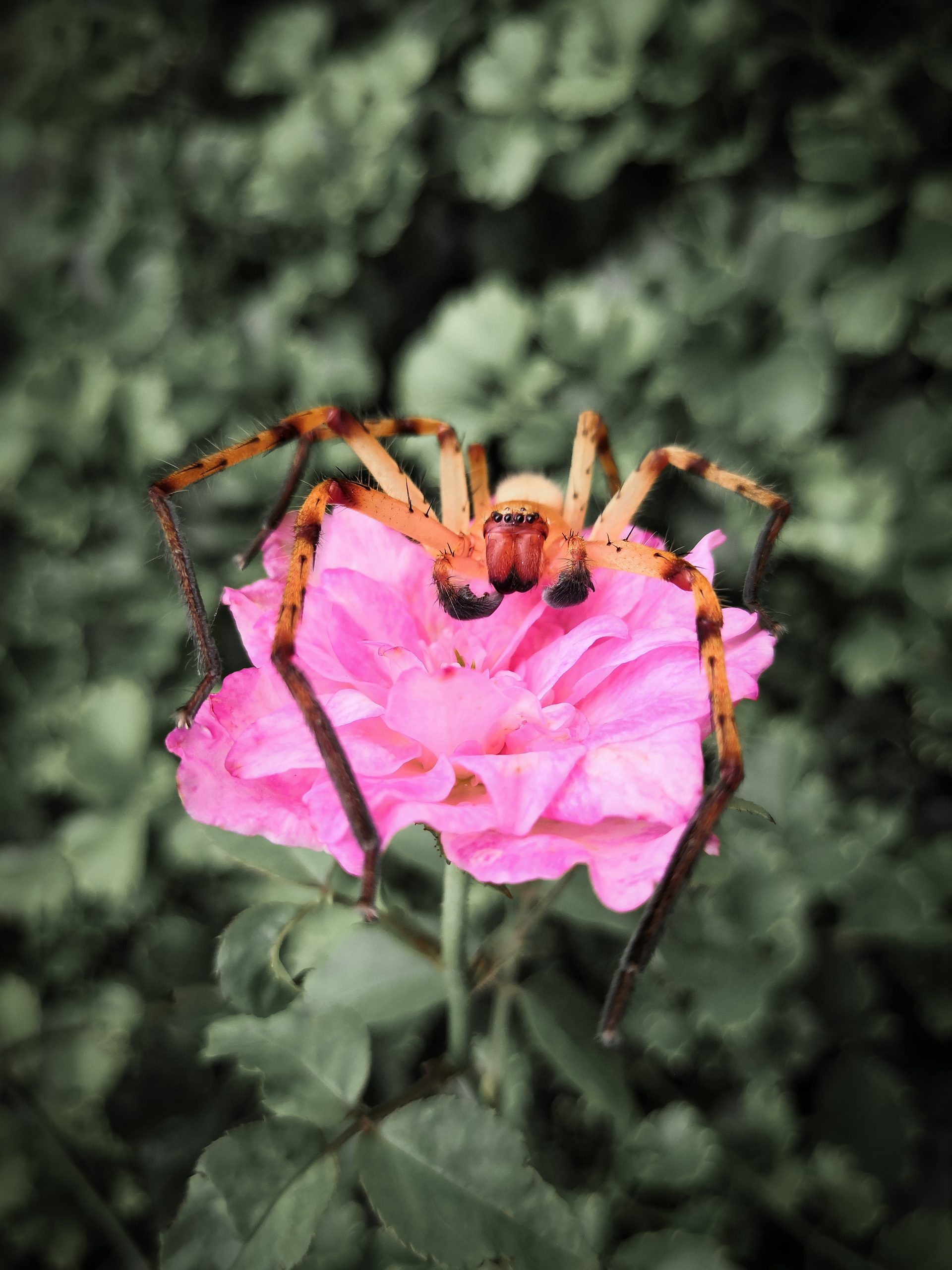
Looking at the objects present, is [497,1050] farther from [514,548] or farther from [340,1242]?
[514,548]

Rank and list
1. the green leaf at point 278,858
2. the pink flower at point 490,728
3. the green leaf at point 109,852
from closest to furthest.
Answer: the pink flower at point 490,728 < the green leaf at point 278,858 < the green leaf at point 109,852

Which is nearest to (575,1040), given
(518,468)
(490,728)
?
(490,728)

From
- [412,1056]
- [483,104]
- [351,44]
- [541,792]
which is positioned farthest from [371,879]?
[351,44]

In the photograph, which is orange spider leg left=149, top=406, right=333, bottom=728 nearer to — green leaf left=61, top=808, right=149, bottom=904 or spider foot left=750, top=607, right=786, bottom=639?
spider foot left=750, top=607, right=786, bottom=639

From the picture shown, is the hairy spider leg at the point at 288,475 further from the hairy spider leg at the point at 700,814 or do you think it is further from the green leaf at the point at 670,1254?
the green leaf at the point at 670,1254

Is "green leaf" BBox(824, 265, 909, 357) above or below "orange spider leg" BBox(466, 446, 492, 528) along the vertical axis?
below

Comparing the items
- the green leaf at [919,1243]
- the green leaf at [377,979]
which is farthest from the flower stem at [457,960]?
the green leaf at [919,1243]

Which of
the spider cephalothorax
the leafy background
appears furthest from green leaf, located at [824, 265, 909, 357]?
the spider cephalothorax
